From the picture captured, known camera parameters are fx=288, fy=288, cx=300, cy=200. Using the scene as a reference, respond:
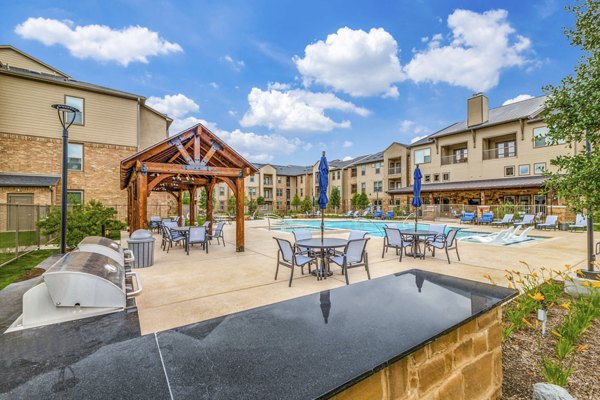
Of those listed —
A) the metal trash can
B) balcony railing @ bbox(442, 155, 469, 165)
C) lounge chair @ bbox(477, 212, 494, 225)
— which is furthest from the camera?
balcony railing @ bbox(442, 155, 469, 165)

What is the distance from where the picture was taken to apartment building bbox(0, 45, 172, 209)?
16750 millimetres

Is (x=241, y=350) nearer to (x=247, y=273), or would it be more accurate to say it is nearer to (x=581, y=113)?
(x=247, y=273)

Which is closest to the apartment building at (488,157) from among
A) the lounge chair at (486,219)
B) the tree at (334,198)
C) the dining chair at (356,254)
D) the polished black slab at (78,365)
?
the lounge chair at (486,219)

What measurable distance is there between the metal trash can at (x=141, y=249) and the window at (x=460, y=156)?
3115 cm

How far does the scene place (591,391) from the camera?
8.36 feet

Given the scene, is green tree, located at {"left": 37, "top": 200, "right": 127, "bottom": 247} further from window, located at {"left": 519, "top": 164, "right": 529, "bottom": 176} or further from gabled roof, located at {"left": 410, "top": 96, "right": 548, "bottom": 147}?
window, located at {"left": 519, "top": 164, "right": 529, "bottom": 176}

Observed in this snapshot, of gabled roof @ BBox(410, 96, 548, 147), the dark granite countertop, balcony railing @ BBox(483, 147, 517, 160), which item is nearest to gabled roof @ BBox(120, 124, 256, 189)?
the dark granite countertop

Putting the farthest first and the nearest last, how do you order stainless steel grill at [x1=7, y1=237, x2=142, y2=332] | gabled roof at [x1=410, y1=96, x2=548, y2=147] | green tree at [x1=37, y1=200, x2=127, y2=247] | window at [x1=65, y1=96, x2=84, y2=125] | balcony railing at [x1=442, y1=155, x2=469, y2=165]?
1. balcony railing at [x1=442, y1=155, x2=469, y2=165]
2. gabled roof at [x1=410, y1=96, x2=548, y2=147]
3. window at [x1=65, y1=96, x2=84, y2=125]
4. green tree at [x1=37, y1=200, x2=127, y2=247]
5. stainless steel grill at [x1=7, y1=237, x2=142, y2=332]

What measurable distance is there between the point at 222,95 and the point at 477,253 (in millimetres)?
28199

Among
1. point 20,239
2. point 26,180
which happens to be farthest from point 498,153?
point 26,180

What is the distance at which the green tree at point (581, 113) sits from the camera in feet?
13.7

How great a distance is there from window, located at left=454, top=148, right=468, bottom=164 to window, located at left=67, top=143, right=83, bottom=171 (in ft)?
108

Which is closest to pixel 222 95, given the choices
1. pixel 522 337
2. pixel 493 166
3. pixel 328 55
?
pixel 328 55

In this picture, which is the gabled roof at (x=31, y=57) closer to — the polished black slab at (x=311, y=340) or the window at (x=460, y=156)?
the polished black slab at (x=311, y=340)
